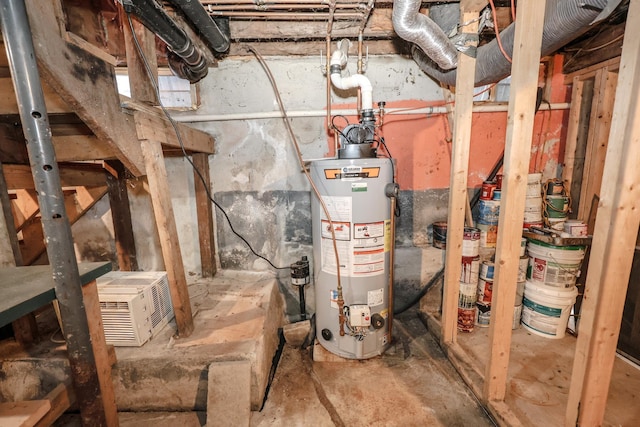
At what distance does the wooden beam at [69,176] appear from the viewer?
1.44 m

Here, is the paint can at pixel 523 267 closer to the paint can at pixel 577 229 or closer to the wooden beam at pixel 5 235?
the paint can at pixel 577 229

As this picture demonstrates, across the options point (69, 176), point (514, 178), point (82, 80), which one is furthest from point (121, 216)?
point (514, 178)

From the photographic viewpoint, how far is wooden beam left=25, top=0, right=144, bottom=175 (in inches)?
32.7

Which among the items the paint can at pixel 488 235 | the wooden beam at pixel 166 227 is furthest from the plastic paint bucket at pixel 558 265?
the wooden beam at pixel 166 227

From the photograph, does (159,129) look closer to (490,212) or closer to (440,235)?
(440,235)

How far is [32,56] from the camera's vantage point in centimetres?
67

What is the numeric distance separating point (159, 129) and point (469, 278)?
2.12 meters

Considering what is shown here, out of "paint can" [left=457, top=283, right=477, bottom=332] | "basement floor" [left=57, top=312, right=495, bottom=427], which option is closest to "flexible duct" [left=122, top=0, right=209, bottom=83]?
"basement floor" [left=57, top=312, right=495, bottom=427]

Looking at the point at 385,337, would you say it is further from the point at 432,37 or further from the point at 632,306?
the point at 432,37

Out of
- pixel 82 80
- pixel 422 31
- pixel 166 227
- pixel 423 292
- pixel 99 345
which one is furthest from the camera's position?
pixel 423 292

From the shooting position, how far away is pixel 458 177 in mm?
1515

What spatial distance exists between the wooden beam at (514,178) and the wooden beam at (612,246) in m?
0.25

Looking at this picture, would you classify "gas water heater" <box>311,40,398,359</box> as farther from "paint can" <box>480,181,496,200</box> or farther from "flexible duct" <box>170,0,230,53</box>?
"flexible duct" <box>170,0,230,53</box>

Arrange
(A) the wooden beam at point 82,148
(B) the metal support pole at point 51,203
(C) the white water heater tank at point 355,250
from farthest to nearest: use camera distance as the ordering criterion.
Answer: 1. (C) the white water heater tank at point 355,250
2. (A) the wooden beam at point 82,148
3. (B) the metal support pole at point 51,203
